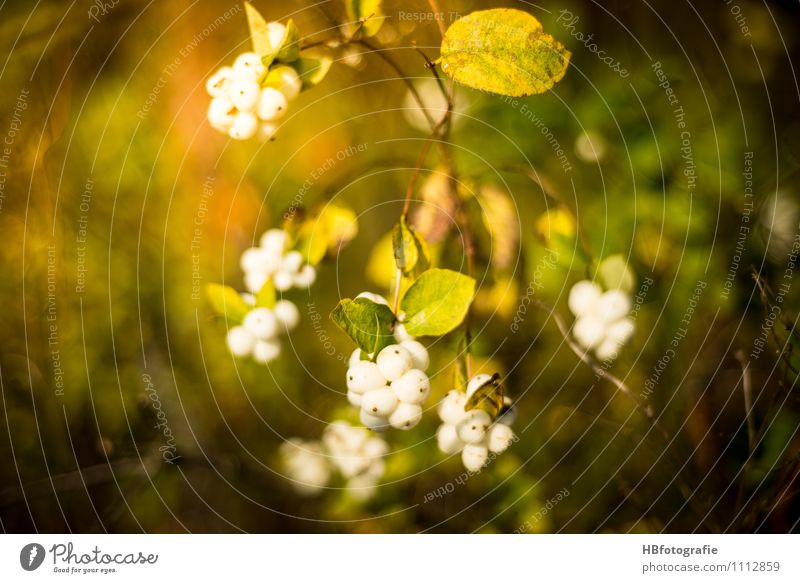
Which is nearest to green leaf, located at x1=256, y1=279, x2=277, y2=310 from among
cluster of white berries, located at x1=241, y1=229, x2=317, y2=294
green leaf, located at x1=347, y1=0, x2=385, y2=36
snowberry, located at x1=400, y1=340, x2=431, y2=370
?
cluster of white berries, located at x1=241, y1=229, x2=317, y2=294

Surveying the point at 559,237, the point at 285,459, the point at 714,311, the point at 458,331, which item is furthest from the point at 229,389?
the point at 714,311

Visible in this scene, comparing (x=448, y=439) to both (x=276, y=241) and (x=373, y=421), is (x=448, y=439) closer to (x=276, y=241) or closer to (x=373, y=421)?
(x=373, y=421)

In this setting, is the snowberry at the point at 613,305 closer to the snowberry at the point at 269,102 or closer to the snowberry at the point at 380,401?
the snowberry at the point at 380,401

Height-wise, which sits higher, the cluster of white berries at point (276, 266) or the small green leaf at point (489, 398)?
the cluster of white berries at point (276, 266)

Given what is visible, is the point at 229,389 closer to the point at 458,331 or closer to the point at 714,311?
the point at 458,331
